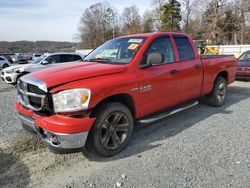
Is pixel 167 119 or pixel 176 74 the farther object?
pixel 167 119

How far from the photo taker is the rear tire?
253 inches

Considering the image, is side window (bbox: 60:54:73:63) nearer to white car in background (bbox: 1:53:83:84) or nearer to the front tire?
white car in background (bbox: 1:53:83:84)

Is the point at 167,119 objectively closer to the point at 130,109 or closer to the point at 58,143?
the point at 130,109

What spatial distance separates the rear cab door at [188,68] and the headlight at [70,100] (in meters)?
2.36

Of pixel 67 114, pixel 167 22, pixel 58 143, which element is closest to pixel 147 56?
pixel 67 114

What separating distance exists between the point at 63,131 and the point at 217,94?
15.0 ft

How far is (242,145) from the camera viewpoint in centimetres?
421

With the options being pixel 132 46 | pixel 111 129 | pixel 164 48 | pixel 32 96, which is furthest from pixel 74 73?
pixel 164 48

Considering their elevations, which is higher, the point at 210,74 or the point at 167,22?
the point at 167,22

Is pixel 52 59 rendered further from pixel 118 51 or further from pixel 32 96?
pixel 32 96

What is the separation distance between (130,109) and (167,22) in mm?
53458

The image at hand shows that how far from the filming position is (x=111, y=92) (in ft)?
12.3

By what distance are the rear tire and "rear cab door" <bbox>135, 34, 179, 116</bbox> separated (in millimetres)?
1838

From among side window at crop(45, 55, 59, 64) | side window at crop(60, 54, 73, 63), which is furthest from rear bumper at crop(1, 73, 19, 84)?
side window at crop(60, 54, 73, 63)
